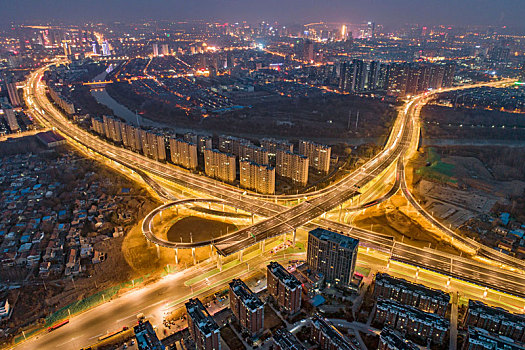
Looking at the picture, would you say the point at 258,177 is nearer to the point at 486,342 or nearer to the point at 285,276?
the point at 285,276

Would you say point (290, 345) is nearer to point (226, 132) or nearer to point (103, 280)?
point (103, 280)

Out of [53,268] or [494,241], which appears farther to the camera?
[494,241]

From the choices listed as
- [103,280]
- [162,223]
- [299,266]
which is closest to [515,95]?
[299,266]

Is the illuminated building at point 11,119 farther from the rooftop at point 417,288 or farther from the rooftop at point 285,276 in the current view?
the rooftop at point 417,288

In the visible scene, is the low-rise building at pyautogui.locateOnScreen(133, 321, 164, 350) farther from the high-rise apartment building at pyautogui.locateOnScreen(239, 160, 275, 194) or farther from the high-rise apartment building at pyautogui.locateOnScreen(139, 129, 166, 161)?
the high-rise apartment building at pyautogui.locateOnScreen(139, 129, 166, 161)

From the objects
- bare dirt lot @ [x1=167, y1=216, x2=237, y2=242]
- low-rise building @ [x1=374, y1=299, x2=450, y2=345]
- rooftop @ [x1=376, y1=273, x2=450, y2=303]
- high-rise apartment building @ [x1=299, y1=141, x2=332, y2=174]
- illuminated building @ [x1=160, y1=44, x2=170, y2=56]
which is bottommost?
bare dirt lot @ [x1=167, y1=216, x2=237, y2=242]

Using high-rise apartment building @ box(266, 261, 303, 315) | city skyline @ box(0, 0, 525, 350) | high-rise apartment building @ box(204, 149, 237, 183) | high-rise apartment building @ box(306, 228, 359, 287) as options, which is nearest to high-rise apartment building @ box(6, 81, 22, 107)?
city skyline @ box(0, 0, 525, 350)
